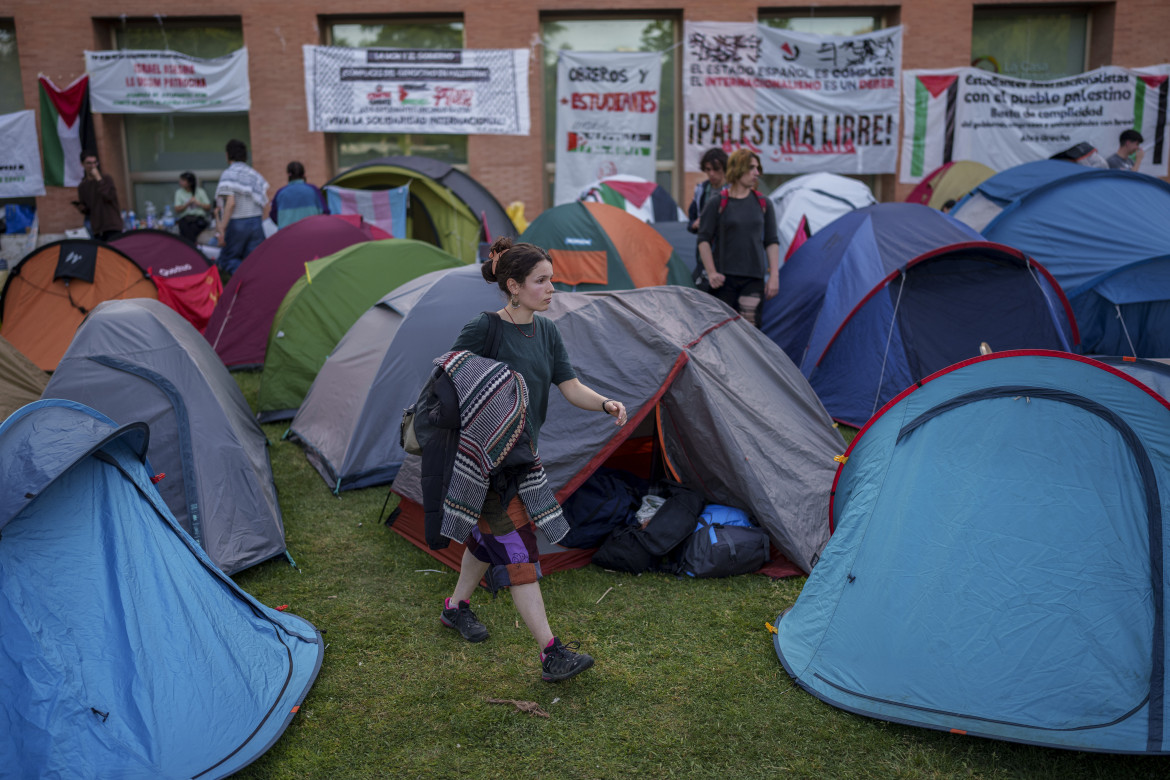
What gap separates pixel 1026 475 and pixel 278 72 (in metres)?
13.3

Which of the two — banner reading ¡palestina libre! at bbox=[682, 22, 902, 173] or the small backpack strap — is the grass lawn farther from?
banner reading ¡palestina libre! at bbox=[682, 22, 902, 173]

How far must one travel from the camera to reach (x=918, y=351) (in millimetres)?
6375

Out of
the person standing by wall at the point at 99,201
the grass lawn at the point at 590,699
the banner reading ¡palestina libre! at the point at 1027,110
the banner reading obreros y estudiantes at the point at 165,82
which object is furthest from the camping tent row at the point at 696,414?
the banner reading obreros y estudiantes at the point at 165,82

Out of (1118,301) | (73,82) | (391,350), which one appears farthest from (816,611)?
(73,82)

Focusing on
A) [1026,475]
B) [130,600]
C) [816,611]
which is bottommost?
[816,611]

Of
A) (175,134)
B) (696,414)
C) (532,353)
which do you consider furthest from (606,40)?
(532,353)

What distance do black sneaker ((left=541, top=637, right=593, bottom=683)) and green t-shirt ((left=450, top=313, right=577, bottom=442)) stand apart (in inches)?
32.0

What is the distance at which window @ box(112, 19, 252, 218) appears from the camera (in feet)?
46.0

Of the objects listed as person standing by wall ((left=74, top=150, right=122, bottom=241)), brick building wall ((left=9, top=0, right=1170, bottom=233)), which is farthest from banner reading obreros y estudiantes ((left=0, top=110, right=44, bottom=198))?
person standing by wall ((left=74, top=150, right=122, bottom=241))

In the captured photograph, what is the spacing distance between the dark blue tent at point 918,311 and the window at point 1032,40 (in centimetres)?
947

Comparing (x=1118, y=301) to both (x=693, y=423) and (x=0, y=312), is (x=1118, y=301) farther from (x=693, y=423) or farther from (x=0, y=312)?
(x=0, y=312)

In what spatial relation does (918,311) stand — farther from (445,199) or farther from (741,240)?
(445,199)

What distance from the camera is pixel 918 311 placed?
252 inches

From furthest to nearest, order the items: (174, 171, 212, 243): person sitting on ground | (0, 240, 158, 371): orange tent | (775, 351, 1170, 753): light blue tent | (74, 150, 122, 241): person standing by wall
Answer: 1. (174, 171, 212, 243): person sitting on ground
2. (74, 150, 122, 241): person standing by wall
3. (0, 240, 158, 371): orange tent
4. (775, 351, 1170, 753): light blue tent
